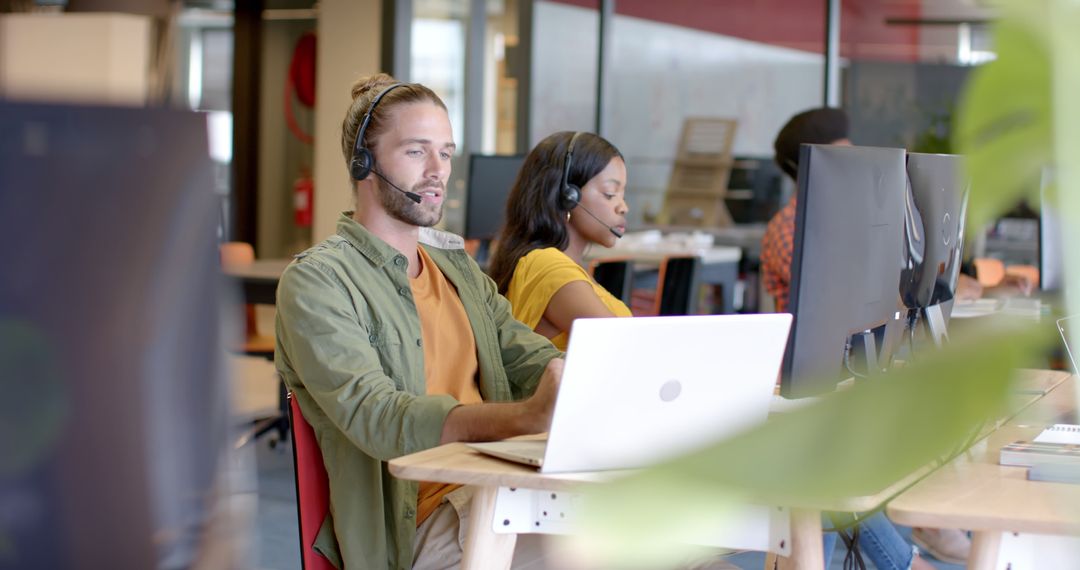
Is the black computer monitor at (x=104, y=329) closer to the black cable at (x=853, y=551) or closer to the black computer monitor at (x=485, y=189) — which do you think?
the black cable at (x=853, y=551)

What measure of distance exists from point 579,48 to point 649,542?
23.3 feet

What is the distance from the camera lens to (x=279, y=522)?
3.99m

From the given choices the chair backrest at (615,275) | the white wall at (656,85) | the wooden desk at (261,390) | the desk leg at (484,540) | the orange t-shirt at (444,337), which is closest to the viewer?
the desk leg at (484,540)

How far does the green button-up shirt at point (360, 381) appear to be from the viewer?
176 cm

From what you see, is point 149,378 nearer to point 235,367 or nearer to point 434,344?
point 235,367

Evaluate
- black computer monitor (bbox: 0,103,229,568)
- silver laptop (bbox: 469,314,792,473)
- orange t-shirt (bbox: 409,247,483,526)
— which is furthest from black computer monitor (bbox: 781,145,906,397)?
black computer monitor (bbox: 0,103,229,568)

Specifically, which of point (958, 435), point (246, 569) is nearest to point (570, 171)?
point (246, 569)

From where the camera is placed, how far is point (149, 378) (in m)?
0.72

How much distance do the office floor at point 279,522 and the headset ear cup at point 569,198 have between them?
Answer: 2.95 ft

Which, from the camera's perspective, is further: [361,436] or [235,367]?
[361,436]

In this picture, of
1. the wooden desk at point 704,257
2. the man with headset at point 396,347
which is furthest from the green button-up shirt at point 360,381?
the wooden desk at point 704,257

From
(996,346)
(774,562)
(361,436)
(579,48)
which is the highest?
(579,48)

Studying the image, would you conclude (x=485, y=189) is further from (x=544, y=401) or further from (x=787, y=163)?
(x=544, y=401)

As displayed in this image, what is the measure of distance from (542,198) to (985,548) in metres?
1.60
